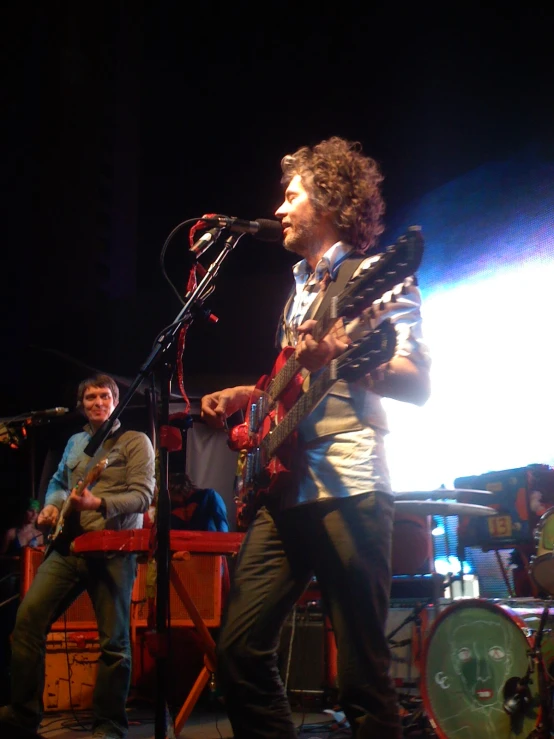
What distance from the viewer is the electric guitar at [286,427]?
167 cm

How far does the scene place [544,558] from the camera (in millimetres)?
3424

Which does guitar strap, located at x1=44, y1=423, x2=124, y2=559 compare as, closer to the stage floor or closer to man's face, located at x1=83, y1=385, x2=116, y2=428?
man's face, located at x1=83, y1=385, x2=116, y2=428

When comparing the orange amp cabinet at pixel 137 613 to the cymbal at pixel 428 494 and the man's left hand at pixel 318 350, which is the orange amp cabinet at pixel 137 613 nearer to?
the cymbal at pixel 428 494

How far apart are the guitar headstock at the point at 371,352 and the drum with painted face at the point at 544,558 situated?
7.36ft

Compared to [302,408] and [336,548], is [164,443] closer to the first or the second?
[302,408]

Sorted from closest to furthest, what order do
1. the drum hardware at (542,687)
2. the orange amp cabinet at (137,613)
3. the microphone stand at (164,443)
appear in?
the microphone stand at (164,443) < the drum hardware at (542,687) < the orange amp cabinet at (137,613)

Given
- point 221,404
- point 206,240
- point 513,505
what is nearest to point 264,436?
point 221,404

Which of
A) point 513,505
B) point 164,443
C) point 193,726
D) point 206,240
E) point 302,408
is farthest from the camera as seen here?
point 193,726

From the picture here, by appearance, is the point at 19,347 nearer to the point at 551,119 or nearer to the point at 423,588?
the point at 423,588

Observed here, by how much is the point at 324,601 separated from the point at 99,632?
227cm

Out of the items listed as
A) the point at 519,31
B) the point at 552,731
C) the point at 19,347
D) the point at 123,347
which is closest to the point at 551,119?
the point at 519,31

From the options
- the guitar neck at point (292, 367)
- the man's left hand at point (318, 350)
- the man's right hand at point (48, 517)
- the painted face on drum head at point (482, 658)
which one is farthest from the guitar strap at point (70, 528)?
the man's left hand at point (318, 350)

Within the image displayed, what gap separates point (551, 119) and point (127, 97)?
6332 millimetres

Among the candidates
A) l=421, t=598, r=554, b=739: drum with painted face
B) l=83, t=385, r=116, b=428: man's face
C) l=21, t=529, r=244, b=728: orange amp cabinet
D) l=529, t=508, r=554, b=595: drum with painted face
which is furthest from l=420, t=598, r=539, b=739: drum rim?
l=83, t=385, r=116, b=428: man's face
